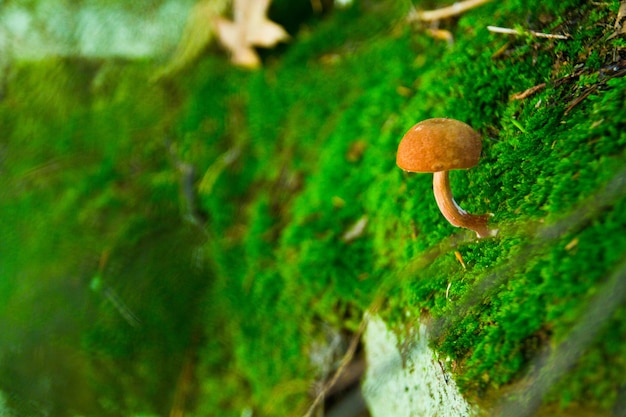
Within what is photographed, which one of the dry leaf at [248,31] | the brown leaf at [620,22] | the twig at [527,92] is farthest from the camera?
the dry leaf at [248,31]

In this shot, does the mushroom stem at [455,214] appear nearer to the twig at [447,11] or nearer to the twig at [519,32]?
the twig at [519,32]

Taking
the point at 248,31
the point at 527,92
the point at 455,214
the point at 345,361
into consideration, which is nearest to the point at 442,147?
the point at 455,214

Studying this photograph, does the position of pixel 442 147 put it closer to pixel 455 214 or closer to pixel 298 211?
pixel 455 214

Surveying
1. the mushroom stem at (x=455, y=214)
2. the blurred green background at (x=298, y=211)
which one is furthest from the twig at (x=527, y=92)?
the mushroom stem at (x=455, y=214)

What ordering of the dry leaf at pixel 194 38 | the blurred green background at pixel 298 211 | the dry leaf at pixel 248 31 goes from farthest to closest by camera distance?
1. the dry leaf at pixel 194 38
2. the dry leaf at pixel 248 31
3. the blurred green background at pixel 298 211

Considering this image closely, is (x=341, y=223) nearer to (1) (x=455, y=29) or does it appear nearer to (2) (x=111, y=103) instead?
(1) (x=455, y=29)

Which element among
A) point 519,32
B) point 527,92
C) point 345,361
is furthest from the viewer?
point 345,361

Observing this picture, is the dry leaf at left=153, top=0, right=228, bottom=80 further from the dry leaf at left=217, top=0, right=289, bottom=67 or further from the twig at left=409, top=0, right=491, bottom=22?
the twig at left=409, top=0, right=491, bottom=22

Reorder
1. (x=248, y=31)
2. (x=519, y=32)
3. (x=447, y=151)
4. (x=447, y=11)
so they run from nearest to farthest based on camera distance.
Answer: (x=447, y=151)
(x=519, y=32)
(x=447, y=11)
(x=248, y=31)
